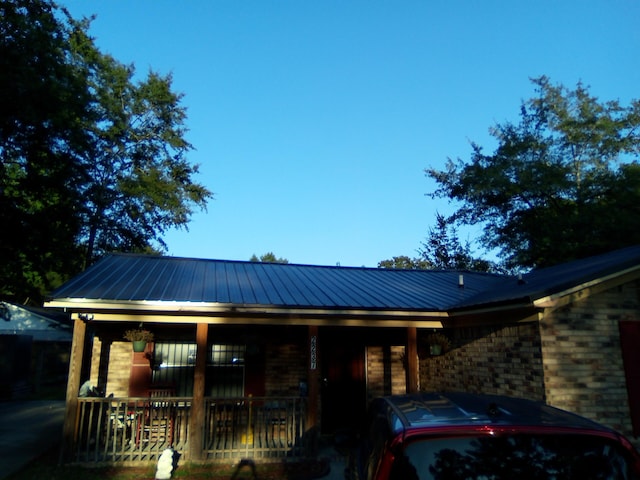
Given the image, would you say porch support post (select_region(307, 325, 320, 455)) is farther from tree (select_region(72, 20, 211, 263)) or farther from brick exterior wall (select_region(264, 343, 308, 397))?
tree (select_region(72, 20, 211, 263))

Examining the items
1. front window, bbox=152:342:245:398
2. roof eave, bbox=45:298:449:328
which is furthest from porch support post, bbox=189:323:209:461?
front window, bbox=152:342:245:398

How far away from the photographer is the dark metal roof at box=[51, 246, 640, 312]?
8086mm

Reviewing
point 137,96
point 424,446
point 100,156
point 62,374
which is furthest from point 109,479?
point 137,96

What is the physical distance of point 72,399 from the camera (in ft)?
26.6

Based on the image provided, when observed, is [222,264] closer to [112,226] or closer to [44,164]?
[44,164]

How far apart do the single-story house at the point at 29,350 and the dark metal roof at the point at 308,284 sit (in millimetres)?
8511

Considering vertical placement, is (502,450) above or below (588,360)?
below

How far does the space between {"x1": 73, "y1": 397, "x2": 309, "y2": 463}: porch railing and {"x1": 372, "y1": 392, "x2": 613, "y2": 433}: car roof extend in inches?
219

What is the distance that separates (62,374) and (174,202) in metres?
10.8

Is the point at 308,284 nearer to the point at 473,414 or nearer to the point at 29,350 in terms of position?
the point at 473,414

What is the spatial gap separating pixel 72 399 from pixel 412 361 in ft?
20.5

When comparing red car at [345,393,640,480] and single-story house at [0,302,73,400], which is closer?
red car at [345,393,640,480]

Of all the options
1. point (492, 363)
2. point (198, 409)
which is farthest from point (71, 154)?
point (492, 363)

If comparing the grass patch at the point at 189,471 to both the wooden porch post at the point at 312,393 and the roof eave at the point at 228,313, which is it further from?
the roof eave at the point at 228,313
